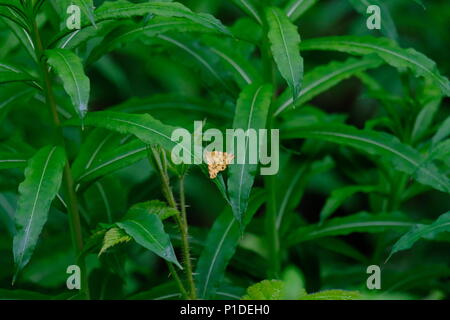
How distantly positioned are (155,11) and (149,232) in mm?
447

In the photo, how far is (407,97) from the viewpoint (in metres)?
2.18

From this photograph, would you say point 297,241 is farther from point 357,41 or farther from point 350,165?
point 357,41

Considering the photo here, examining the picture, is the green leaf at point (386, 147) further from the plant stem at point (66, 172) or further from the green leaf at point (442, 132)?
the plant stem at point (66, 172)

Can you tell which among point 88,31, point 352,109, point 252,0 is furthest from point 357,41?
point 352,109

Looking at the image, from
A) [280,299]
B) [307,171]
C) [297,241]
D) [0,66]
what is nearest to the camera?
[280,299]

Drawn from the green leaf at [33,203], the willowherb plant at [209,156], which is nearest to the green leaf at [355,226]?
the willowherb plant at [209,156]

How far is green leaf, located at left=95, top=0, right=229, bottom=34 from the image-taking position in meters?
1.56

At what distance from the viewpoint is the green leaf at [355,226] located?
2035 millimetres

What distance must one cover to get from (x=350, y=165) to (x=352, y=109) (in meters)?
2.44

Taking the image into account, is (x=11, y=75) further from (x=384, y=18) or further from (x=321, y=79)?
(x=384, y=18)

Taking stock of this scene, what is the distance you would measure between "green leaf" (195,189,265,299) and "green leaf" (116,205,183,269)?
0.32m

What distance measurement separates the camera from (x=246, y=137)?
1700 millimetres

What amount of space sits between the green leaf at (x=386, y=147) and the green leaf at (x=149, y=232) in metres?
0.62

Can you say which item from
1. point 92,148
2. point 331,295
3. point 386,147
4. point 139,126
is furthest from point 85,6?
point 386,147
